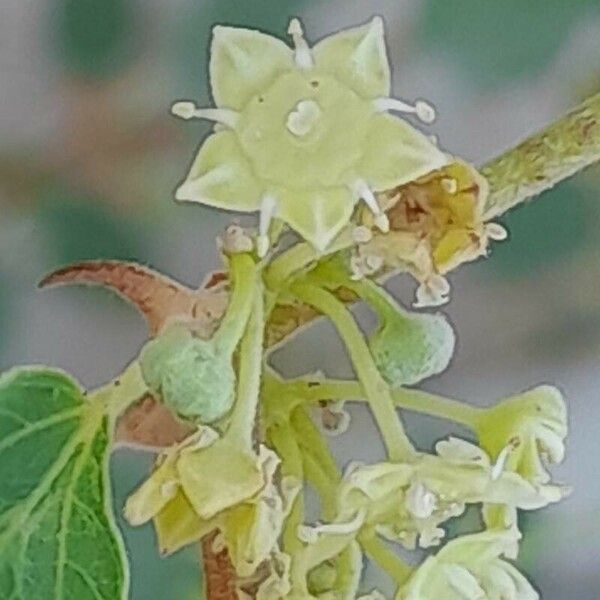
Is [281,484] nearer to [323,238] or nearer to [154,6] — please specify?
[323,238]

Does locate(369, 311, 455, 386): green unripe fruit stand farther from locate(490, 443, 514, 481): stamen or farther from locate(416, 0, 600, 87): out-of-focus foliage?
locate(416, 0, 600, 87): out-of-focus foliage

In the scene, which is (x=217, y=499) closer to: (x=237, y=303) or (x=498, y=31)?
(x=237, y=303)

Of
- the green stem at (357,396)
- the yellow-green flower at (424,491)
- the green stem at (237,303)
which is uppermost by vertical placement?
the green stem at (237,303)

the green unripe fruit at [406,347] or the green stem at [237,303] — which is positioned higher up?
the green stem at [237,303]

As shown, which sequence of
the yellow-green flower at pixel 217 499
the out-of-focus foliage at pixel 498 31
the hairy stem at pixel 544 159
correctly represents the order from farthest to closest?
the out-of-focus foliage at pixel 498 31 < the hairy stem at pixel 544 159 < the yellow-green flower at pixel 217 499

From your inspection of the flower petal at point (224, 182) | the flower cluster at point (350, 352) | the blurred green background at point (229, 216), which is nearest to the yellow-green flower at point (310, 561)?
the flower cluster at point (350, 352)

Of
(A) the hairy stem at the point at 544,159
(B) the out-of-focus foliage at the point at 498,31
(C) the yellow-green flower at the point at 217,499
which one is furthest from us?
(B) the out-of-focus foliage at the point at 498,31

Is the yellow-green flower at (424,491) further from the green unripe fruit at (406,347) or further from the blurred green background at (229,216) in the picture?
the blurred green background at (229,216)

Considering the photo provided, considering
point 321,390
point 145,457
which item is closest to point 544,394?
point 321,390
